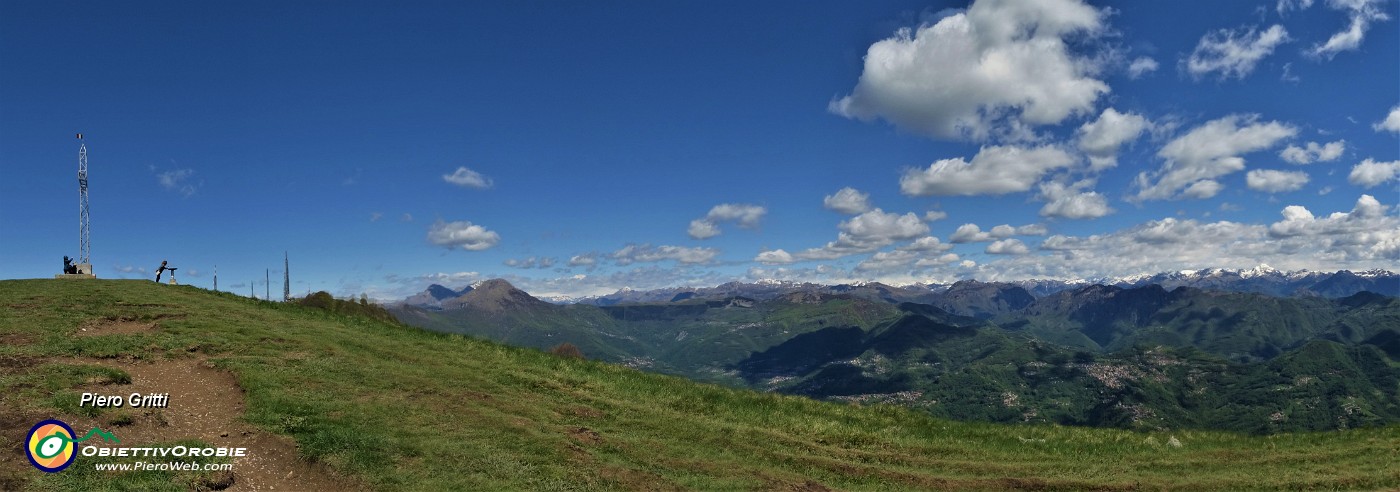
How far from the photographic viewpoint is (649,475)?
1836 centimetres

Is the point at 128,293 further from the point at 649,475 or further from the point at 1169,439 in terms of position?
the point at 1169,439

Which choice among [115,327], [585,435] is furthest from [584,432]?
[115,327]

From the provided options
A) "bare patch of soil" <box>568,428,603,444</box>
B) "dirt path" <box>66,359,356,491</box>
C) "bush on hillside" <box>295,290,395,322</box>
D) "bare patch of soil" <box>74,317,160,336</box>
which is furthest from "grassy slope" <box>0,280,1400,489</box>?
"bush on hillside" <box>295,290,395,322</box>

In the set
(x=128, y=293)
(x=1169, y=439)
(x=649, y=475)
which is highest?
(x=128, y=293)

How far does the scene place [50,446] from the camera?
1530cm

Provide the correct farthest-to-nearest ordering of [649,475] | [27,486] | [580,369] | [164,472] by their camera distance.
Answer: [580,369] → [649,475] → [164,472] → [27,486]

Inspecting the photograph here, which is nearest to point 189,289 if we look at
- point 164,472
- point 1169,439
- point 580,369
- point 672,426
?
point 580,369

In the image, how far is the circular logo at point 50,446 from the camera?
14805 mm

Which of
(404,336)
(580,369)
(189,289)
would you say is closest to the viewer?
(580,369)

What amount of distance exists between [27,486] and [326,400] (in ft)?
25.9

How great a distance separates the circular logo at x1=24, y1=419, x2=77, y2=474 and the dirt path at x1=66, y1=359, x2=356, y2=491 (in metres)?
0.38

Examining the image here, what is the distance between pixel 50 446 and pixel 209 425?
137 inches

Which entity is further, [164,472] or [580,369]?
[580,369]

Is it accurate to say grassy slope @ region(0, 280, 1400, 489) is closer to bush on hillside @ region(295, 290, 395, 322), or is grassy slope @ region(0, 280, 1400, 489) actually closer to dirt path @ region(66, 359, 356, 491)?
dirt path @ region(66, 359, 356, 491)
